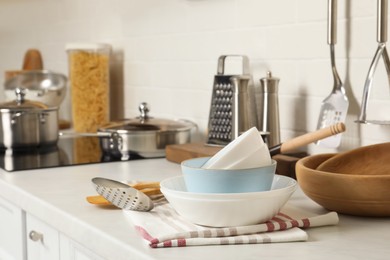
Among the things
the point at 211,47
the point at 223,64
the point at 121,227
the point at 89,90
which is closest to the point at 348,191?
the point at 121,227

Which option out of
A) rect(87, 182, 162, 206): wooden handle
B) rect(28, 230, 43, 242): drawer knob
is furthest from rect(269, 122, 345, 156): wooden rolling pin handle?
rect(28, 230, 43, 242): drawer knob

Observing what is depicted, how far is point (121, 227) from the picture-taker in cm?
119

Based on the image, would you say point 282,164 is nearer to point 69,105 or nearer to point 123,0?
point 123,0

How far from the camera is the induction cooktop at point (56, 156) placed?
6.20ft

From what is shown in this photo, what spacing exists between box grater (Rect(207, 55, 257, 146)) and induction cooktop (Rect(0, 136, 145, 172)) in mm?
237

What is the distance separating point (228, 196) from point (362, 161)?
14.9 inches

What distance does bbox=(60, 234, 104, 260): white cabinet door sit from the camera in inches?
49.6

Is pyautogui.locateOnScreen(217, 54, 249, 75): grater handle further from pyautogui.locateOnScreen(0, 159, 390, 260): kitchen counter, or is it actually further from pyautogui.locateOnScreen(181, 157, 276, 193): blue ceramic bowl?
pyautogui.locateOnScreen(181, 157, 276, 193): blue ceramic bowl

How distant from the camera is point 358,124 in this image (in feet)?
5.49

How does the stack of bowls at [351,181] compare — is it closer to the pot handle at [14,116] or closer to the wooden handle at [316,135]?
the wooden handle at [316,135]

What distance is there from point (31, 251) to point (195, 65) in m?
0.91

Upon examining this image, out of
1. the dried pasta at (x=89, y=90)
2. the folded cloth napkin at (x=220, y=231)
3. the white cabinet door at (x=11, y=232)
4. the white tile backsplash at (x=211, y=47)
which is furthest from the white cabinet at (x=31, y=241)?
the dried pasta at (x=89, y=90)

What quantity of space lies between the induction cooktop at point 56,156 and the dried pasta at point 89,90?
21cm

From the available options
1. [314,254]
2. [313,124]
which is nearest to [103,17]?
[313,124]
